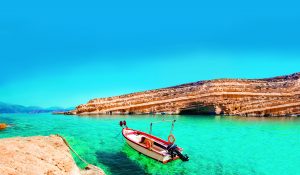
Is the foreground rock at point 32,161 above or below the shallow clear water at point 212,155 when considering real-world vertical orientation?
above

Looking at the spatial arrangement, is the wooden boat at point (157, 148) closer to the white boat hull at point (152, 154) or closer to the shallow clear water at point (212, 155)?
the white boat hull at point (152, 154)

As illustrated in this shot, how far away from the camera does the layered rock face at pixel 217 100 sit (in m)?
73.1

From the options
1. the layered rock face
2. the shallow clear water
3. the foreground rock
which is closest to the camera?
the foreground rock

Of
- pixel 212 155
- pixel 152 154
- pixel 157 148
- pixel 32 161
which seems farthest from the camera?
pixel 212 155

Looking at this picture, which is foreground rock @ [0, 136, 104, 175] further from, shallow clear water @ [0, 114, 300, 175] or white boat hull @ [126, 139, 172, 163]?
white boat hull @ [126, 139, 172, 163]

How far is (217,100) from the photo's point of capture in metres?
77.9

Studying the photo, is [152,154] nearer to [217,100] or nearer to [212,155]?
[212,155]

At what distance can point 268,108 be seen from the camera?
2840 inches

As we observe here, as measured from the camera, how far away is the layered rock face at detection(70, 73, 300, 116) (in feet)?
240

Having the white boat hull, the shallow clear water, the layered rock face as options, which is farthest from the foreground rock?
the layered rock face

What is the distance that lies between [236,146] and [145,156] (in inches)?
463

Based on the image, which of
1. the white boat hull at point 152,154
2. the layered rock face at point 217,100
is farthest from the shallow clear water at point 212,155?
the layered rock face at point 217,100

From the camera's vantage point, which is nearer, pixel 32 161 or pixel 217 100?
pixel 32 161

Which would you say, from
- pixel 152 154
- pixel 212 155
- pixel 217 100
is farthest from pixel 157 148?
pixel 217 100
